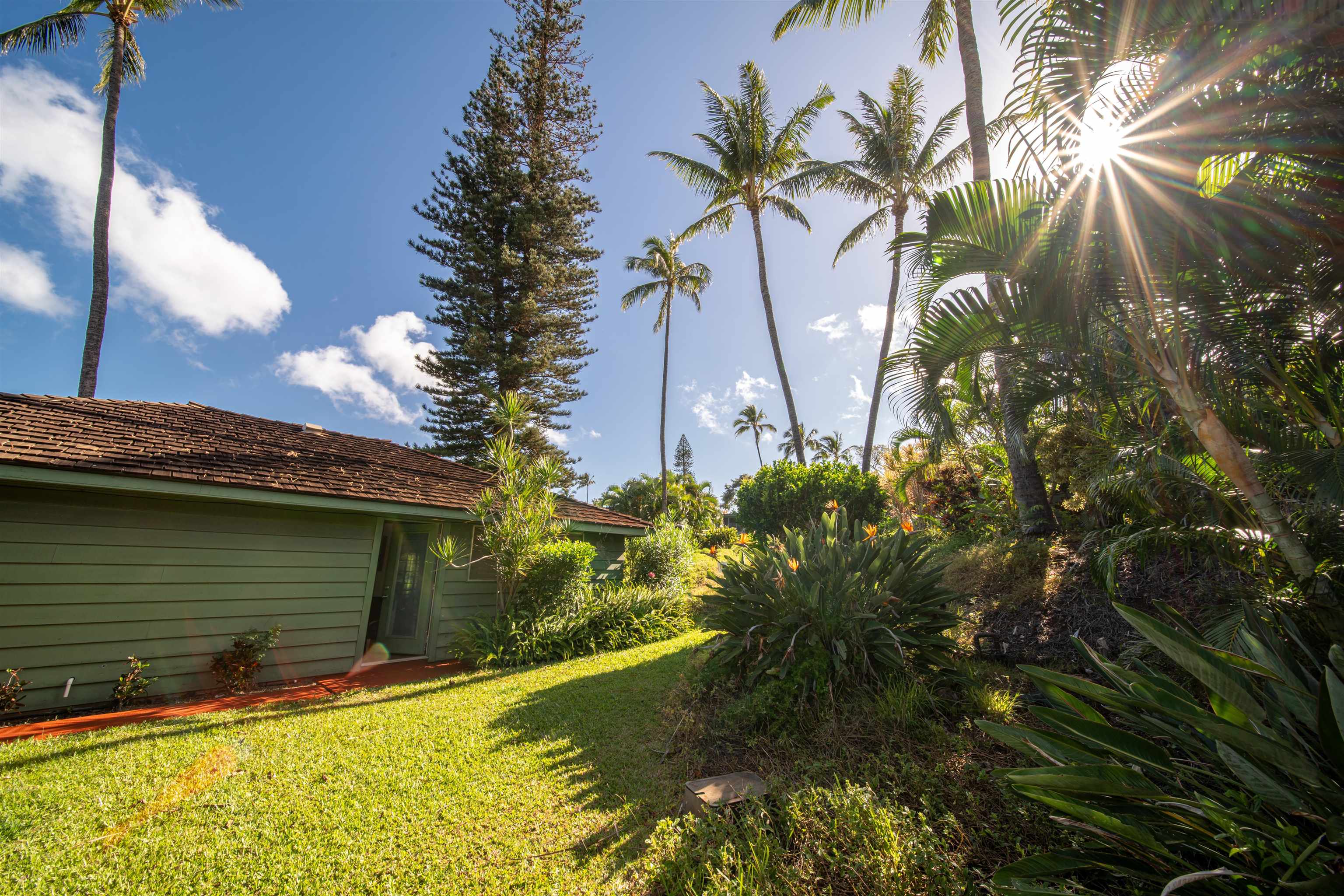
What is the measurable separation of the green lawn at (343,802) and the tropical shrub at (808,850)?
339 mm

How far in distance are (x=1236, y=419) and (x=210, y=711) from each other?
8553 mm

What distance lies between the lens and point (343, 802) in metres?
2.88

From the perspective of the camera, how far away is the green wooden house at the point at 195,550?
4.92 meters

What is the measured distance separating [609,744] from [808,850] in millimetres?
2068

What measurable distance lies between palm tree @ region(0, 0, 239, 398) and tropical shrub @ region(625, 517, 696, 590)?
36.7 feet

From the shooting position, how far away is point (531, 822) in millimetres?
2676

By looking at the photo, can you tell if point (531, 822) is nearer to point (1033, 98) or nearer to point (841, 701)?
point (841, 701)

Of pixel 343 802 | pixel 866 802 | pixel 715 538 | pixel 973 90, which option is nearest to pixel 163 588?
pixel 343 802

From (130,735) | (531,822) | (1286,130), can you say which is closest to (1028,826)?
(531,822)

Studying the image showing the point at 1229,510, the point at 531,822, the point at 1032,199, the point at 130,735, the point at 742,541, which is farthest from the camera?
the point at 742,541

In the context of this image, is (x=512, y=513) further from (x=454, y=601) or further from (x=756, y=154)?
(x=756, y=154)

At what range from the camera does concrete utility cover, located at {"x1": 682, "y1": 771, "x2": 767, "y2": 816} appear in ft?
8.08

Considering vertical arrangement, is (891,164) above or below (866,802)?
above

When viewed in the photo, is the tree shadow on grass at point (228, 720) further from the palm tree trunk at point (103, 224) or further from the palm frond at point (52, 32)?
the palm frond at point (52, 32)
